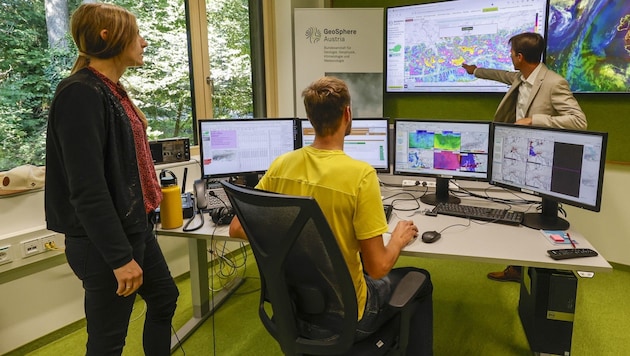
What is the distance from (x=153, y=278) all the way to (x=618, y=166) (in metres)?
3.11

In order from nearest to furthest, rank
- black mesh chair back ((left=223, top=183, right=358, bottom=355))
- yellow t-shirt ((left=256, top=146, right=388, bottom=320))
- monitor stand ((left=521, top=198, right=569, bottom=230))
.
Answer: black mesh chair back ((left=223, top=183, right=358, bottom=355)), yellow t-shirt ((left=256, top=146, right=388, bottom=320)), monitor stand ((left=521, top=198, right=569, bottom=230))

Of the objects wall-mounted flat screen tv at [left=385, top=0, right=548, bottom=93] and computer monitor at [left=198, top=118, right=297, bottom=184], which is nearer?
computer monitor at [left=198, top=118, right=297, bottom=184]

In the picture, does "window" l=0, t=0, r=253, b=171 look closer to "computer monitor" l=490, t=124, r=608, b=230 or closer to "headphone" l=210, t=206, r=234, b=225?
"headphone" l=210, t=206, r=234, b=225

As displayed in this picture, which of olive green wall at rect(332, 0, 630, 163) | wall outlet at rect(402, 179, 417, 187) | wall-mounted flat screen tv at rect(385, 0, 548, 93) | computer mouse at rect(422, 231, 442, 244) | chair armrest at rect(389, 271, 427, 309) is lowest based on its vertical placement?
chair armrest at rect(389, 271, 427, 309)

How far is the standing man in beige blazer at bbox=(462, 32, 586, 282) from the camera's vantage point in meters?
2.49

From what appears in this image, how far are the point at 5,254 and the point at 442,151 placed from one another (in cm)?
214

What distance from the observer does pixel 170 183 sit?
1909 millimetres

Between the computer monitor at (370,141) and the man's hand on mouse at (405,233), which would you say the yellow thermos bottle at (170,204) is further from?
the man's hand on mouse at (405,233)

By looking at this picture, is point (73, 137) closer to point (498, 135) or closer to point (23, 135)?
point (23, 135)

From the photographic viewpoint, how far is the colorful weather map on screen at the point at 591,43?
2.89 meters

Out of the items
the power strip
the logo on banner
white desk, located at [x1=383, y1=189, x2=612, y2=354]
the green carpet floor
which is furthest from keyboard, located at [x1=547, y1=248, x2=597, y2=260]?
the logo on banner

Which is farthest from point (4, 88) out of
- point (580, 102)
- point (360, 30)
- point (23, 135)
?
point (580, 102)

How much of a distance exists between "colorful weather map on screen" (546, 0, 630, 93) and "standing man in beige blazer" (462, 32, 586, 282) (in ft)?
1.73

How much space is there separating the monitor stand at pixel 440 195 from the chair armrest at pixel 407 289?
885mm
